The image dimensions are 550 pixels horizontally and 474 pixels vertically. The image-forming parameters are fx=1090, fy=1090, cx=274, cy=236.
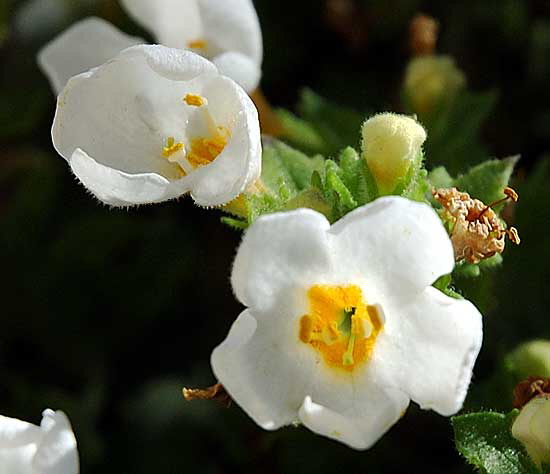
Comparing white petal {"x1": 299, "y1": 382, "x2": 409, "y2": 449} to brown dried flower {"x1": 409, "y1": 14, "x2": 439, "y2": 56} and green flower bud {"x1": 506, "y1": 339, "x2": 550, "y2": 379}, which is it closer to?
green flower bud {"x1": 506, "y1": 339, "x2": 550, "y2": 379}

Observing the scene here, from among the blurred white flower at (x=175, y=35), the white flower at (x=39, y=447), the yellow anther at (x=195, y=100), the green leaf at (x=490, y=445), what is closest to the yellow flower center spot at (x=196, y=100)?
the yellow anther at (x=195, y=100)

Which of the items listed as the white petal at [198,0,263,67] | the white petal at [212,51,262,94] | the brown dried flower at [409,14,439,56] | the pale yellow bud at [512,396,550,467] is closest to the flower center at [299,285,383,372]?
the pale yellow bud at [512,396,550,467]

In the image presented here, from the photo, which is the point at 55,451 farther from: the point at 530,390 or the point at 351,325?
the point at 530,390

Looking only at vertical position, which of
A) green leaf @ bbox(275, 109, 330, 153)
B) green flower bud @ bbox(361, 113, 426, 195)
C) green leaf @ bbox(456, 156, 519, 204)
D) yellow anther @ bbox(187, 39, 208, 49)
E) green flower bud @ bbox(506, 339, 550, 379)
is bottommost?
green flower bud @ bbox(506, 339, 550, 379)

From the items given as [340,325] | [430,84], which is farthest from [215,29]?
[340,325]

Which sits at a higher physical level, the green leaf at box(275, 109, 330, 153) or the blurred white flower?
the blurred white flower

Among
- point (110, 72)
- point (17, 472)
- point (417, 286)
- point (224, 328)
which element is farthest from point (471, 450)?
point (224, 328)

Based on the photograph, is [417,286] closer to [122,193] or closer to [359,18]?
[122,193]

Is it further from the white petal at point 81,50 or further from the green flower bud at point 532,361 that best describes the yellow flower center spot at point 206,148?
the green flower bud at point 532,361

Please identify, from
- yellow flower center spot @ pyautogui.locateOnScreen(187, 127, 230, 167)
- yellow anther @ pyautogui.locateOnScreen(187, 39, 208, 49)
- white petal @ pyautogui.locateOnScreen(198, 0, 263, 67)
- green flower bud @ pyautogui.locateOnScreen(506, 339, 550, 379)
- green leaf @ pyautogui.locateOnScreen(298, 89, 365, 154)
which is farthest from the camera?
green leaf @ pyautogui.locateOnScreen(298, 89, 365, 154)
